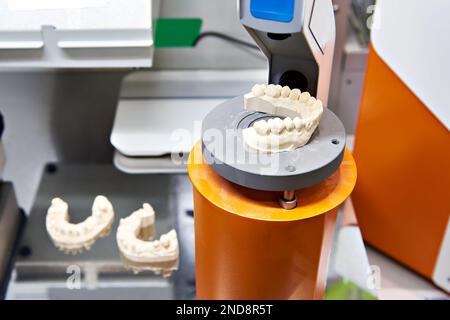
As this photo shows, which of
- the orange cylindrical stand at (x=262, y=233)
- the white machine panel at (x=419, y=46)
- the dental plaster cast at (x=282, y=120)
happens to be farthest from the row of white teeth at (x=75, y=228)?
the white machine panel at (x=419, y=46)

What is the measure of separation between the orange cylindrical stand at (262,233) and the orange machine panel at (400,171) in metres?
0.15

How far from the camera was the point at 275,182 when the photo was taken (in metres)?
0.65

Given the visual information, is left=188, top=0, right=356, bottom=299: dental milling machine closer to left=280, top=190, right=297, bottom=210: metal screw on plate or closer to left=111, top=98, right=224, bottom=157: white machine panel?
left=280, top=190, right=297, bottom=210: metal screw on plate

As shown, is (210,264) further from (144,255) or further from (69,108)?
(69,108)

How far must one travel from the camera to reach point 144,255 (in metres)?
0.92

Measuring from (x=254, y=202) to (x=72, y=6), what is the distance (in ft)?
1.27

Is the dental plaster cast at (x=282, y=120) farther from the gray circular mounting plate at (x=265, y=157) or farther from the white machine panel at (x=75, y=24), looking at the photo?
the white machine panel at (x=75, y=24)

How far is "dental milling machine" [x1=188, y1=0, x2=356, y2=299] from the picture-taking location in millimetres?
654

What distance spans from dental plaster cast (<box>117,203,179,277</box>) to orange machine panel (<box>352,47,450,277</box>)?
315 millimetres

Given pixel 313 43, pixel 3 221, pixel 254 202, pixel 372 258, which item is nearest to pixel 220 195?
pixel 254 202

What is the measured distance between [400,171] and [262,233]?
32 centimetres

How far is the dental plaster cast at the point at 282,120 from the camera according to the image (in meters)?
0.67

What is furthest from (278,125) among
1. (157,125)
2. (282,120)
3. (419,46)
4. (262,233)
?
(157,125)

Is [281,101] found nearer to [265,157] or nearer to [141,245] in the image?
[265,157]
